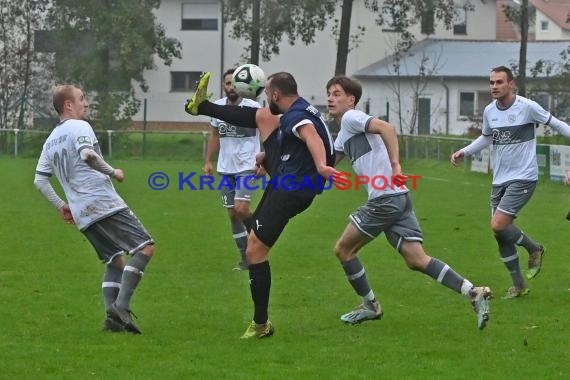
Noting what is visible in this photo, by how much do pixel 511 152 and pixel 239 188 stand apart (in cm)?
327

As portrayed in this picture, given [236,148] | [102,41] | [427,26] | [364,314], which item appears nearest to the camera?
[364,314]

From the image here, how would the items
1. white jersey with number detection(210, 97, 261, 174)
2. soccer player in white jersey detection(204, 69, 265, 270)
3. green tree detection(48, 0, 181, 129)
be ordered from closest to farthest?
1. soccer player in white jersey detection(204, 69, 265, 270)
2. white jersey with number detection(210, 97, 261, 174)
3. green tree detection(48, 0, 181, 129)

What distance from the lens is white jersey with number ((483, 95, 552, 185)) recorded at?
10672 millimetres

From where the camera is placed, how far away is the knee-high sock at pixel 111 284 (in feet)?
29.7

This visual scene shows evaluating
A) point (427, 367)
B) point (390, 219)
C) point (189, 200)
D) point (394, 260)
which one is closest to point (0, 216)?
point (189, 200)

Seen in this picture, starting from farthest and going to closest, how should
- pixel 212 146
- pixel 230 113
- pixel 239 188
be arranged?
1. pixel 212 146
2. pixel 239 188
3. pixel 230 113

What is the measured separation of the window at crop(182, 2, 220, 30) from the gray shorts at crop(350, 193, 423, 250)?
4922 cm

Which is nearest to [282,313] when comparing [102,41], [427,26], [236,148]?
[236,148]

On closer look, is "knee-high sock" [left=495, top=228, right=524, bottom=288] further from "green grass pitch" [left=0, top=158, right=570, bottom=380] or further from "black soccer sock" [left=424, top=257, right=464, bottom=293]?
"black soccer sock" [left=424, top=257, right=464, bottom=293]

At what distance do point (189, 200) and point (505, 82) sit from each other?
1206 centimetres

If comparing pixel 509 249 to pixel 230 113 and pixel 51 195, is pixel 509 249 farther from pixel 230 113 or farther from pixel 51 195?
pixel 51 195

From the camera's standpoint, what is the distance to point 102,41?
149 feet

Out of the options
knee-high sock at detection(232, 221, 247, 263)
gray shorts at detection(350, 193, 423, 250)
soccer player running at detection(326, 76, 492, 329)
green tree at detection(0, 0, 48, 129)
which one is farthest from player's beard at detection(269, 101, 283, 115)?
green tree at detection(0, 0, 48, 129)

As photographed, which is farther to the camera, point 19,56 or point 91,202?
point 19,56
